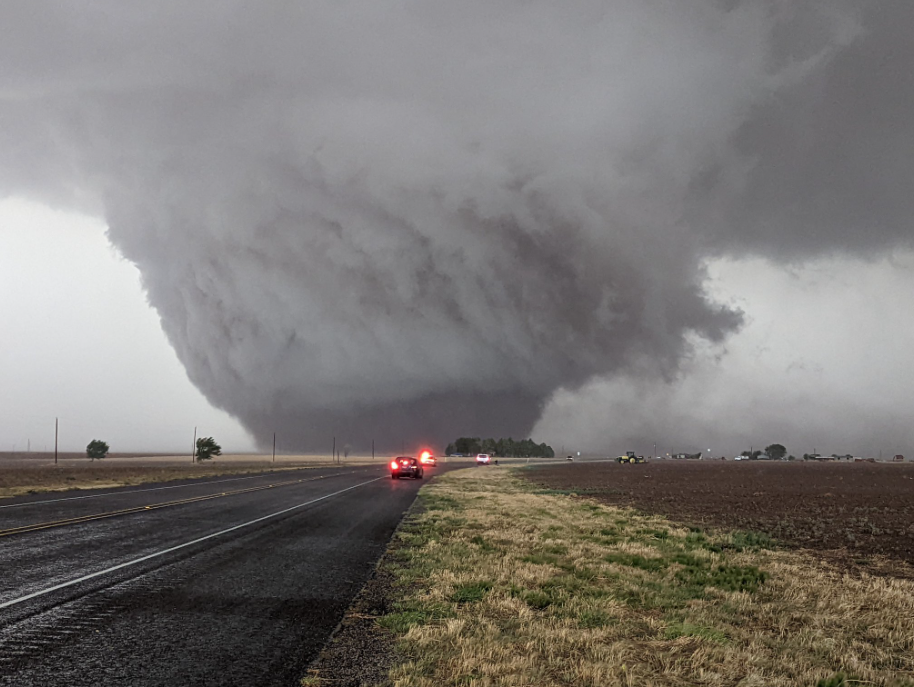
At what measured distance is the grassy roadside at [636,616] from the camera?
656 centimetres

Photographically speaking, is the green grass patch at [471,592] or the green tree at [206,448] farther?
the green tree at [206,448]

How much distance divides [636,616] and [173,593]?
7003 millimetres

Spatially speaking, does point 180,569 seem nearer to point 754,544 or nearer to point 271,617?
point 271,617

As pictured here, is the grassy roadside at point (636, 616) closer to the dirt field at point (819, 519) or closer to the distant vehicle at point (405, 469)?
the dirt field at point (819, 519)

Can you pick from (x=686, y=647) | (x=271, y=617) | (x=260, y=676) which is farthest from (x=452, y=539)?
(x=260, y=676)

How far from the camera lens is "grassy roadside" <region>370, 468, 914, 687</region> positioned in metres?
6.56

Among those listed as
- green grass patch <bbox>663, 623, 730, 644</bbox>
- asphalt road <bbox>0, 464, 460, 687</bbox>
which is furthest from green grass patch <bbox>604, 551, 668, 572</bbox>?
asphalt road <bbox>0, 464, 460, 687</bbox>

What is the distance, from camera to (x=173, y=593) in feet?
31.2

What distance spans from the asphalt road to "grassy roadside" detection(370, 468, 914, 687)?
1.29 meters

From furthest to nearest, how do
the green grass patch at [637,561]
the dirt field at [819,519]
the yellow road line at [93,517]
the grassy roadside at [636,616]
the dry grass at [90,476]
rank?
the dry grass at [90,476], the yellow road line at [93,517], the dirt field at [819,519], the green grass patch at [637,561], the grassy roadside at [636,616]

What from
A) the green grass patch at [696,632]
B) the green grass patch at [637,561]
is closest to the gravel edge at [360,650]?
the green grass patch at [696,632]

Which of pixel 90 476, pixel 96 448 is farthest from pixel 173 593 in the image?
pixel 96 448

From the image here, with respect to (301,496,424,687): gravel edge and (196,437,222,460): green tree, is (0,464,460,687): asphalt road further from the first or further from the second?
(196,437,222,460): green tree

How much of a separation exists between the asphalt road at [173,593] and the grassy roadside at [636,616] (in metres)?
1.29
